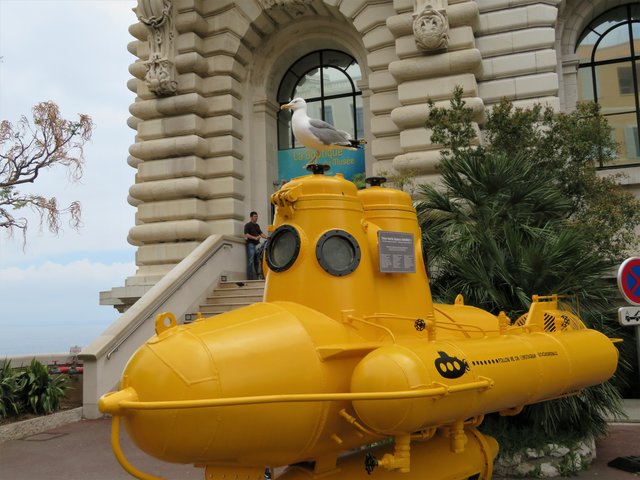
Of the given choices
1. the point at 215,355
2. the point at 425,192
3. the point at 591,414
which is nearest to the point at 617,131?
the point at 425,192

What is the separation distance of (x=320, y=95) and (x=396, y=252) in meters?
13.4

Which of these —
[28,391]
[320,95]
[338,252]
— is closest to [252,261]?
[320,95]

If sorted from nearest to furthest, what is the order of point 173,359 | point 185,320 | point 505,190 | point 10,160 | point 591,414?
point 173,359 < point 591,414 < point 505,190 < point 185,320 < point 10,160

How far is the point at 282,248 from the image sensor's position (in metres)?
4.99

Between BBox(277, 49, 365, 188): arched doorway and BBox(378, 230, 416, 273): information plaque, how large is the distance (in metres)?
12.0

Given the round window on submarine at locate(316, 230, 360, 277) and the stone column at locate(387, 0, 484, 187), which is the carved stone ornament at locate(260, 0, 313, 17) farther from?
the round window on submarine at locate(316, 230, 360, 277)

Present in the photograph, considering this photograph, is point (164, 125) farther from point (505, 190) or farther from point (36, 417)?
point (505, 190)

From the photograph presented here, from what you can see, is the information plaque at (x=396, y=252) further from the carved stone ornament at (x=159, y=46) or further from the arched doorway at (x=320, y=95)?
the carved stone ornament at (x=159, y=46)

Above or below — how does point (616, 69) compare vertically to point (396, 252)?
above

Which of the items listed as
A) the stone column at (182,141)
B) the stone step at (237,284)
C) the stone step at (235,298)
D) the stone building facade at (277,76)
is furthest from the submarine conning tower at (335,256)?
the stone column at (182,141)

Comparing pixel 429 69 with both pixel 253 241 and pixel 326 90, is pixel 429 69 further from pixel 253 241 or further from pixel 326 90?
pixel 253 241

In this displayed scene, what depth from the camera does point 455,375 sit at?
169 inches

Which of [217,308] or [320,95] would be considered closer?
[217,308]

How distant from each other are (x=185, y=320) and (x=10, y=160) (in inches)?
309
